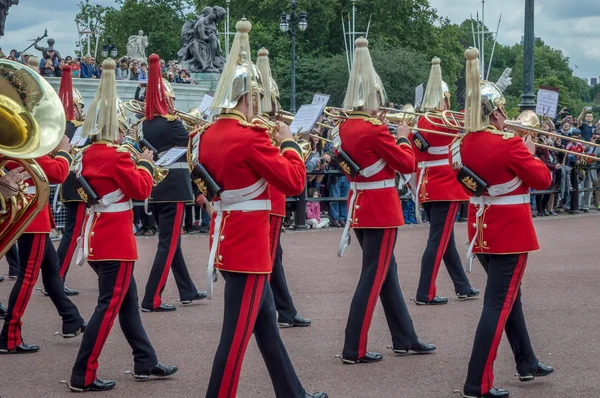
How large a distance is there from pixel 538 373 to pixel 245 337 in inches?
82.6

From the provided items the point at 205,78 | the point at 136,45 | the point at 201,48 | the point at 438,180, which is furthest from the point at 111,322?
the point at 136,45

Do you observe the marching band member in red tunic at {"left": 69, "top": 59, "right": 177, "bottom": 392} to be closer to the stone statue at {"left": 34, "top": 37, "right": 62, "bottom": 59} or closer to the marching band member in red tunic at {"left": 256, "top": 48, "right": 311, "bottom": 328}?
the marching band member in red tunic at {"left": 256, "top": 48, "right": 311, "bottom": 328}

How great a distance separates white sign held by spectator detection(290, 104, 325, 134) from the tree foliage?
93.2ft

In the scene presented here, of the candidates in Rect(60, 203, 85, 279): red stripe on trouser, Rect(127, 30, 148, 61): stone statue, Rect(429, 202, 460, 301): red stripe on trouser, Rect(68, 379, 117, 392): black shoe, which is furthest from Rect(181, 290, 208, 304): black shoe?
Rect(127, 30, 148, 61): stone statue

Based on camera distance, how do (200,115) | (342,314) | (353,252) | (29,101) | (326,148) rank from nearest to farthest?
(29,101), (342,314), (200,115), (353,252), (326,148)

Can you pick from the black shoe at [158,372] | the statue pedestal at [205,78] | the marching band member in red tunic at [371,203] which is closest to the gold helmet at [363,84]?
the marching band member in red tunic at [371,203]

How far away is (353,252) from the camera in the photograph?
12.8 meters

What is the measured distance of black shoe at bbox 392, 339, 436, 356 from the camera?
23.0ft

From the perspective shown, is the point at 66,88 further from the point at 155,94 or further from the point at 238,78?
the point at 238,78

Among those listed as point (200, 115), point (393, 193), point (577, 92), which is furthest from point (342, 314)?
point (577, 92)

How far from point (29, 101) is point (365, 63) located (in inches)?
116

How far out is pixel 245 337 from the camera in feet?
16.9

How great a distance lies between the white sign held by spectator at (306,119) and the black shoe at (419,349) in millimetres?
1632

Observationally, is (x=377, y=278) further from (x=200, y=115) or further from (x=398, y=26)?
(x=398, y=26)
